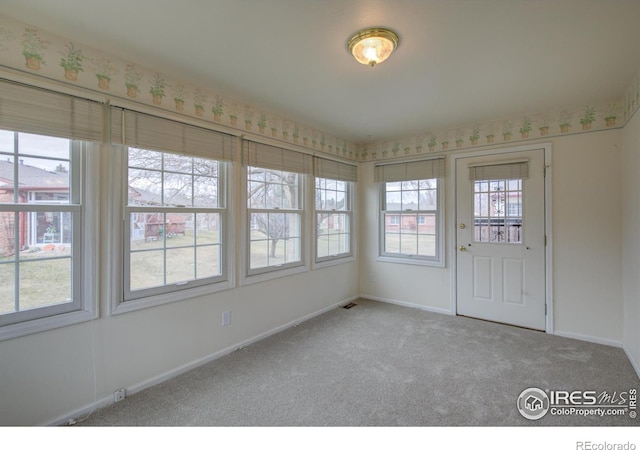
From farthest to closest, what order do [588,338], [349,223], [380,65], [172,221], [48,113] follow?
[349,223], [588,338], [172,221], [380,65], [48,113]

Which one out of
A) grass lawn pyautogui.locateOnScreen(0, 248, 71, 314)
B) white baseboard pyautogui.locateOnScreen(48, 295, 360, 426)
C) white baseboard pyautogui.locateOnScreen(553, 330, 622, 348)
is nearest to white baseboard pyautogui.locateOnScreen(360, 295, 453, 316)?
white baseboard pyautogui.locateOnScreen(553, 330, 622, 348)

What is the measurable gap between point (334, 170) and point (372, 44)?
7.32 feet

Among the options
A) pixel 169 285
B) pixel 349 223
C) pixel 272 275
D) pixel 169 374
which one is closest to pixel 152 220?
→ pixel 169 285

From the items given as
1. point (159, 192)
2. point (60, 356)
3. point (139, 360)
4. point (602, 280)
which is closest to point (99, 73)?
point (159, 192)

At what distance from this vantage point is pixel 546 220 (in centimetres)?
324

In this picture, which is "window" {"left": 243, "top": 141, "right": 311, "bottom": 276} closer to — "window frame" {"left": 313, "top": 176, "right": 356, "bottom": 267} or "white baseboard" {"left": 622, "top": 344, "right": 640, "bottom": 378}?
"window frame" {"left": 313, "top": 176, "right": 356, "bottom": 267}

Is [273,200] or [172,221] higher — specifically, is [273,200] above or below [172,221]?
above

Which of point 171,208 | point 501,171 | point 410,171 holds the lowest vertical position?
point 171,208

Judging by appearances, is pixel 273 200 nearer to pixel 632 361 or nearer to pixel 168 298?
pixel 168 298

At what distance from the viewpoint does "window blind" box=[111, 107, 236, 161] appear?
2094mm

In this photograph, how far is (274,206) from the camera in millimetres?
3309

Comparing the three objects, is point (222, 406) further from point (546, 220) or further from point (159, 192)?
point (546, 220)

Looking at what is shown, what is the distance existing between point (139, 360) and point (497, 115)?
13.4 ft

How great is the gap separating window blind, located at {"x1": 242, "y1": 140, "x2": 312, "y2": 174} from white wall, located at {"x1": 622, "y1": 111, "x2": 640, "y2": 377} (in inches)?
117
